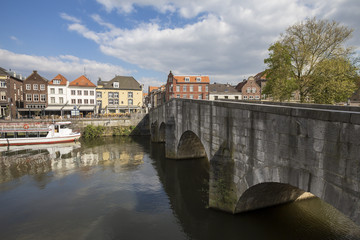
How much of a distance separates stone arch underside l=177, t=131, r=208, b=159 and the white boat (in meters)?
23.3

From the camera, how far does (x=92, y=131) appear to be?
41.6 metres

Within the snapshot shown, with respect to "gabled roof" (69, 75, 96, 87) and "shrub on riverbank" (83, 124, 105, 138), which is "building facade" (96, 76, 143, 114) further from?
"shrub on riverbank" (83, 124, 105, 138)

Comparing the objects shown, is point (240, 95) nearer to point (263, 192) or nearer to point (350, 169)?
point (263, 192)

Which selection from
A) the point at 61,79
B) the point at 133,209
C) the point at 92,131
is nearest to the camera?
the point at 133,209

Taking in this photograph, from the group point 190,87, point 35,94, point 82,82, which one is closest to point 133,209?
point 190,87

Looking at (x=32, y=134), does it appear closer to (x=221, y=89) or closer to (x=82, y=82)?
(x=82, y=82)

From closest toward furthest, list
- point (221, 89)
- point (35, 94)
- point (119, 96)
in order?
1. point (35, 94)
2. point (221, 89)
3. point (119, 96)

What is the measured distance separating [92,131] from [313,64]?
3833 cm

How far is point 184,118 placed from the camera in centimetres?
1873

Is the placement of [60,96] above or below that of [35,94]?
below

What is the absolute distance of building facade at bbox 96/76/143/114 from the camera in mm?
56656

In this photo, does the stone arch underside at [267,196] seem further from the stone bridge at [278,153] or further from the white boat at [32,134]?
the white boat at [32,134]

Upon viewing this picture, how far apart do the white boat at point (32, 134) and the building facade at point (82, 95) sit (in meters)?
14.7

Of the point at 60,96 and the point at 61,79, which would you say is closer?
the point at 60,96
